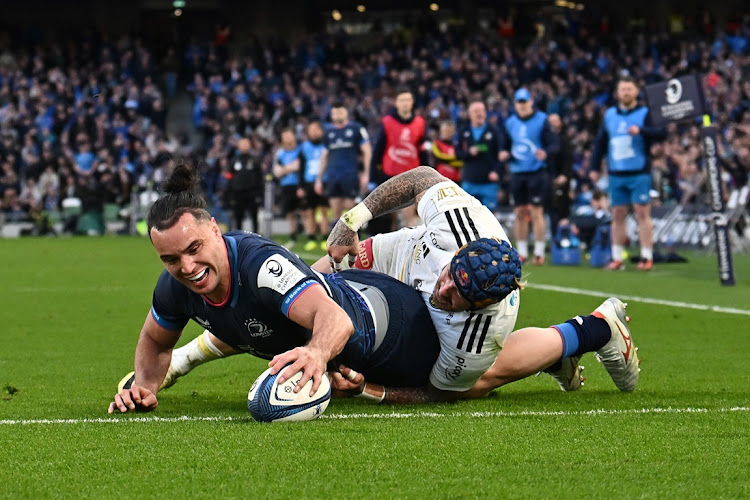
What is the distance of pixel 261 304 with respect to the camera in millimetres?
5402

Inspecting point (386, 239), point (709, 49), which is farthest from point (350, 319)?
point (709, 49)

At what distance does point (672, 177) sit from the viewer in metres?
24.8

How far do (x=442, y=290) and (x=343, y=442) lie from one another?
1.15m

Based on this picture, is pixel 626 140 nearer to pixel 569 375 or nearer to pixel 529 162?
pixel 529 162

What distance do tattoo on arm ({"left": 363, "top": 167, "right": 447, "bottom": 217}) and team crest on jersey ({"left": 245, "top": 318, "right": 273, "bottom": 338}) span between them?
1269 mm

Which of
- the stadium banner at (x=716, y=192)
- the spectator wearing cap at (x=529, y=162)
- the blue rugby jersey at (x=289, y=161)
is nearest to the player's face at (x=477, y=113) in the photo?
the spectator wearing cap at (x=529, y=162)

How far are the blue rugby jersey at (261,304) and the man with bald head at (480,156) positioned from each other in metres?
12.6

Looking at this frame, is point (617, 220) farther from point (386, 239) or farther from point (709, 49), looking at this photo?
point (709, 49)

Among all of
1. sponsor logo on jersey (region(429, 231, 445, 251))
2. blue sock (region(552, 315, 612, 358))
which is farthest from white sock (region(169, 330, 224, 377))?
blue sock (region(552, 315, 612, 358))

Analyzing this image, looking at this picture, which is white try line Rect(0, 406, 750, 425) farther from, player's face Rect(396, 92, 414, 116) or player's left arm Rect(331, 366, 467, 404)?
player's face Rect(396, 92, 414, 116)

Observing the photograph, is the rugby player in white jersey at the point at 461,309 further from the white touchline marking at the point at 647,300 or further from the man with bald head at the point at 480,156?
the man with bald head at the point at 480,156

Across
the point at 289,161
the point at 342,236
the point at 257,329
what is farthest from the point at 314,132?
the point at 257,329

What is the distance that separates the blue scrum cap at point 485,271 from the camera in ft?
17.6

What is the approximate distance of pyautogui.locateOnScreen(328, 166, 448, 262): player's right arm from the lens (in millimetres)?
6426
